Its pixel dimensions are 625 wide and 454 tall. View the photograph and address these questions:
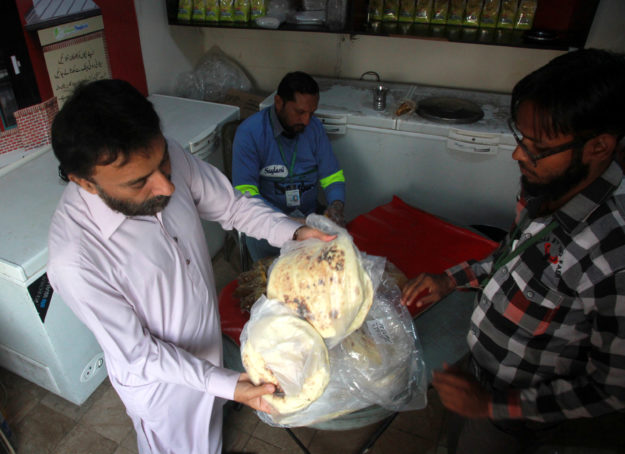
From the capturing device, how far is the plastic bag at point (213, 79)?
3142 millimetres

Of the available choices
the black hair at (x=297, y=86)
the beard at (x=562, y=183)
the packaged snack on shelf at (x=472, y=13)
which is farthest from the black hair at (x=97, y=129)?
the packaged snack on shelf at (x=472, y=13)

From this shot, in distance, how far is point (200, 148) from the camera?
7.70 feet

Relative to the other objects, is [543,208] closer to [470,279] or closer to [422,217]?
[470,279]

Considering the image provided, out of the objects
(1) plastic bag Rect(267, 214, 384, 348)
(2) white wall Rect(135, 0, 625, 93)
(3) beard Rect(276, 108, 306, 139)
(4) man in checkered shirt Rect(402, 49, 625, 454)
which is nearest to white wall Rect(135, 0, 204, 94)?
(2) white wall Rect(135, 0, 625, 93)

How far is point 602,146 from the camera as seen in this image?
2.94 feet

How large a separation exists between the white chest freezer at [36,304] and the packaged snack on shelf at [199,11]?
1.30 meters

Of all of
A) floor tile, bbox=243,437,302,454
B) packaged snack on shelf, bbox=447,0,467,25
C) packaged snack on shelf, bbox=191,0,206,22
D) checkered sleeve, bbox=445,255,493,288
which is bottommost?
floor tile, bbox=243,437,302,454

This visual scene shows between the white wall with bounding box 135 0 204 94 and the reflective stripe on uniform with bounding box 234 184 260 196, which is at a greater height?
the white wall with bounding box 135 0 204 94

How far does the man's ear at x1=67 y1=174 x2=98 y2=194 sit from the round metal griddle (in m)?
2.05

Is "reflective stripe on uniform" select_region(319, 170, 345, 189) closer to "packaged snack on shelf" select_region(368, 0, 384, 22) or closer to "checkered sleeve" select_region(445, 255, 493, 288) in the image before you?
"checkered sleeve" select_region(445, 255, 493, 288)

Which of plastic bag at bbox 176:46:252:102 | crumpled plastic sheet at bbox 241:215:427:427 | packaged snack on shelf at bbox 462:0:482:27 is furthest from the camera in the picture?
plastic bag at bbox 176:46:252:102

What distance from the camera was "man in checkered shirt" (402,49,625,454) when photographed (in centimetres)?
88

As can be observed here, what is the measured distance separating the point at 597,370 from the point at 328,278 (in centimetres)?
62

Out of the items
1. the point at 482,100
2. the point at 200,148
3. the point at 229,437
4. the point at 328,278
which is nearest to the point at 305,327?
the point at 328,278
